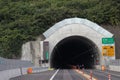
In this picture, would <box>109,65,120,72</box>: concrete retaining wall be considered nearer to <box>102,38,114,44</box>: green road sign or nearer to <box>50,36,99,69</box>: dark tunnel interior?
<box>102,38,114,44</box>: green road sign

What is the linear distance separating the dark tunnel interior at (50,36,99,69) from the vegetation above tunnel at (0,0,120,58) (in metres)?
5.91

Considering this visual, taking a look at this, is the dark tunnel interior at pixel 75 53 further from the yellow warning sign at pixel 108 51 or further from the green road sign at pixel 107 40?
the green road sign at pixel 107 40

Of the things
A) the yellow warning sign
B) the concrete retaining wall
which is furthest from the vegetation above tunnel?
the concrete retaining wall

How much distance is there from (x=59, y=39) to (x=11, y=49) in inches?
389

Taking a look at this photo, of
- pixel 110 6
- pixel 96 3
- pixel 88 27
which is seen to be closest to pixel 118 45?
pixel 88 27

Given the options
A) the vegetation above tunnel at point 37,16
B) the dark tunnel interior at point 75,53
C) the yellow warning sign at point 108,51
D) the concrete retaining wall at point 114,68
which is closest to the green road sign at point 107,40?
the yellow warning sign at point 108,51

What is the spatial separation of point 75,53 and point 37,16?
956 inches

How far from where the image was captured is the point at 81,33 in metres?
84.9

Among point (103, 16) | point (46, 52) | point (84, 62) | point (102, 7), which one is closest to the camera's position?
point (46, 52)

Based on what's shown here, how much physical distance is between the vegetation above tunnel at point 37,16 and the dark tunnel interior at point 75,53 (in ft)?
19.4

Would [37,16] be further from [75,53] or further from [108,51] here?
[75,53]

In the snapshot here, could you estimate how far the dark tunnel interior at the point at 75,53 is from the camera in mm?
90500

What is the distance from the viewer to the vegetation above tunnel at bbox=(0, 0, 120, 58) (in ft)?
285

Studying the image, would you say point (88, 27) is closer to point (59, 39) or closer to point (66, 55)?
point (59, 39)
